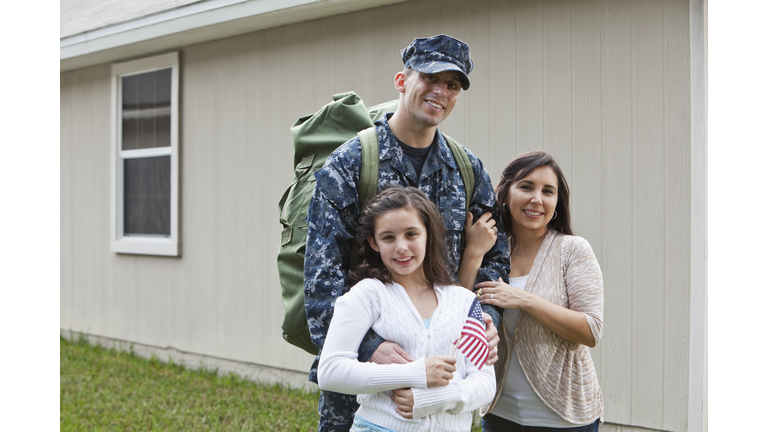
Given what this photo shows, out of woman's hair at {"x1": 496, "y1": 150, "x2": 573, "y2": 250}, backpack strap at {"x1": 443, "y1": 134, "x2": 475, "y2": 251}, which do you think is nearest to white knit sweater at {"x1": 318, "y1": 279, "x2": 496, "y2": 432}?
backpack strap at {"x1": 443, "y1": 134, "x2": 475, "y2": 251}

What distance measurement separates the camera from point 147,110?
6.73m

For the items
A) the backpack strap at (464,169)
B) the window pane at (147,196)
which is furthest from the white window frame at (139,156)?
the backpack strap at (464,169)

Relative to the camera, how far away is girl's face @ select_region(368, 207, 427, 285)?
74.9 inches

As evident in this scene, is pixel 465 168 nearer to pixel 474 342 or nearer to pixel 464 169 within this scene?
pixel 464 169

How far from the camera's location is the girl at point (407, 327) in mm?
1747

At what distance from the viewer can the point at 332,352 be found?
1.78 meters

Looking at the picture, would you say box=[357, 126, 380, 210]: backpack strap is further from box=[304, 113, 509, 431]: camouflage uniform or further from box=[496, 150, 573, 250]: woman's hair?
box=[496, 150, 573, 250]: woman's hair

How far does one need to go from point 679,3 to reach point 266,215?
3.65 m

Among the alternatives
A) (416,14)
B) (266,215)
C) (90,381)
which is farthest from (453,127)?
(90,381)

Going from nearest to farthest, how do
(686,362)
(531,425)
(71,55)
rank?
(531,425) → (686,362) → (71,55)

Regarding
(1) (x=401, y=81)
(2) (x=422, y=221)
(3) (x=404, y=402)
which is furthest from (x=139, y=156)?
(3) (x=404, y=402)

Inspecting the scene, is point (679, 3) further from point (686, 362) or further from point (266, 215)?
point (266, 215)

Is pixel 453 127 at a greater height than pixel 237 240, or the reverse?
pixel 453 127

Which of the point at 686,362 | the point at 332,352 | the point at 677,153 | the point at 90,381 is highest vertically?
the point at 677,153
